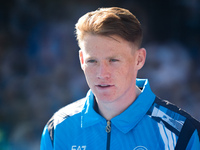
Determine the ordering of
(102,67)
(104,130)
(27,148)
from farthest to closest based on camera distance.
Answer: (27,148) < (104,130) < (102,67)

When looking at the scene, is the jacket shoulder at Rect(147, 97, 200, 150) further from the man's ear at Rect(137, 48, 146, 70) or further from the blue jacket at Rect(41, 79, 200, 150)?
the man's ear at Rect(137, 48, 146, 70)

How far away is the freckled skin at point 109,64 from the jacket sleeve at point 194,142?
47 cm

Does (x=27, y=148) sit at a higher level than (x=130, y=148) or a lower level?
lower

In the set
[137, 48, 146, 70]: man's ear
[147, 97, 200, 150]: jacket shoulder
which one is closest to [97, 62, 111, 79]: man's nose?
Result: [137, 48, 146, 70]: man's ear

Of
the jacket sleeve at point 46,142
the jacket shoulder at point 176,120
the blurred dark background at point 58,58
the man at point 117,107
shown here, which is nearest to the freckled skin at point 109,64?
the man at point 117,107

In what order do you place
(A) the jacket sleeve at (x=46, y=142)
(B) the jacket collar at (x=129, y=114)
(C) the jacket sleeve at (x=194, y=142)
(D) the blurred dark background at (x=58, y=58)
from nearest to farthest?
(C) the jacket sleeve at (x=194, y=142)
(B) the jacket collar at (x=129, y=114)
(A) the jacket sleeve at (x=46, y=142)
(D) the blurred dark background at (x=58, y=58)

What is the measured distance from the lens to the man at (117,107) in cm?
189

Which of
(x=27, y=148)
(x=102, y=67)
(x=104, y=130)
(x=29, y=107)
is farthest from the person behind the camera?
(x=29, y=107)

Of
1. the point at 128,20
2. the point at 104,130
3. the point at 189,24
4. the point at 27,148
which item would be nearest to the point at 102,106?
the point at 104,130

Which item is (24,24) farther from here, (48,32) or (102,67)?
(102,67)

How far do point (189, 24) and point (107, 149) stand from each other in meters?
3.33

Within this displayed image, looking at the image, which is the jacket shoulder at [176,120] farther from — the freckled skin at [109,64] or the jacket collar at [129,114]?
the freckled skin at [109,64]

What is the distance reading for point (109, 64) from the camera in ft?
6.23

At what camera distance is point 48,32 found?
509 cm
